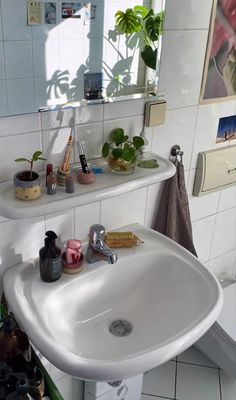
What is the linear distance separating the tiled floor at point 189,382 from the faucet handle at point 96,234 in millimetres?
958

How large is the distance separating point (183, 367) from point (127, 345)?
923 millimetres

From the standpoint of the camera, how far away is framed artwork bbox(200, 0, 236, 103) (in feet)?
4.53

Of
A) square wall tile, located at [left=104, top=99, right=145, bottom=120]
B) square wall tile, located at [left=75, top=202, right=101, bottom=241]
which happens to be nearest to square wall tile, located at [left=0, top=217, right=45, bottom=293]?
square wall tile, located at [left=75, top=202, right=101, bottom=241]

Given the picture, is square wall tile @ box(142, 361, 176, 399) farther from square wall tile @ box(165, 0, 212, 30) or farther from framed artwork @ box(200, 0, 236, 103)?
square wall tile @ box(165, 0, 212, 30)

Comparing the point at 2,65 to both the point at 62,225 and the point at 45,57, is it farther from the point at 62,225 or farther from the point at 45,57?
the point at 62,225

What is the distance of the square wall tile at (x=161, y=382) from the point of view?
1.89 metres

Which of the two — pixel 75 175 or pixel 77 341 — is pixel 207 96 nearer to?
pixel 75 175

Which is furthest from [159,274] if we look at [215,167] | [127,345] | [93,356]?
→ [215,167]

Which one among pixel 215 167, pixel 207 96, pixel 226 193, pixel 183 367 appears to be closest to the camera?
pixel 207 96

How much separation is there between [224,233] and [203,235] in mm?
149

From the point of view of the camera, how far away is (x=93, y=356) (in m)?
1.13

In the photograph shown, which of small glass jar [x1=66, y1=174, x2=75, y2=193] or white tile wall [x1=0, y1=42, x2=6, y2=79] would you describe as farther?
small glass jar [x1=66, y1=174, x2=75, y2=193]

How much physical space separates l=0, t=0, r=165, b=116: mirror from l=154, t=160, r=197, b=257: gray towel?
1.27 ft

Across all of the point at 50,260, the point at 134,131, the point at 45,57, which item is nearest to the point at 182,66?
the point at 134,131
